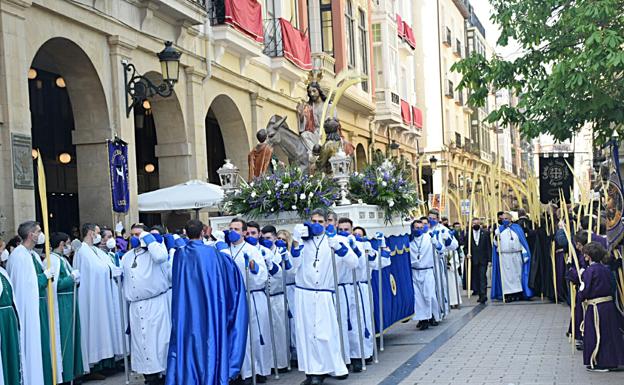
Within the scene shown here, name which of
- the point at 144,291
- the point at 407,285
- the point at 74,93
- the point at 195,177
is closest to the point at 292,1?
the point at 195,177

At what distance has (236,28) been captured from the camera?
70.6 feet

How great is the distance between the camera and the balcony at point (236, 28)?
830 inches

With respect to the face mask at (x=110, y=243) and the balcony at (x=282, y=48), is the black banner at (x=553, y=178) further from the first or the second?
the face mask at (x=110, y=243)

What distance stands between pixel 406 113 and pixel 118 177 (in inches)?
1062

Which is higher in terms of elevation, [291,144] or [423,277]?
[291,144]

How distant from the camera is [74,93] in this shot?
1628 centimetres

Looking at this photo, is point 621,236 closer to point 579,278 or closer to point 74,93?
point 579,278

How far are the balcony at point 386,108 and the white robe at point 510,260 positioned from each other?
57.9 ft

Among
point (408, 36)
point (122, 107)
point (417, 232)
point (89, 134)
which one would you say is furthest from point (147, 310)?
point (408, 36)

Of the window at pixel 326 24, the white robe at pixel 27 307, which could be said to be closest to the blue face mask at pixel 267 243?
the white robe at pixel 27 307

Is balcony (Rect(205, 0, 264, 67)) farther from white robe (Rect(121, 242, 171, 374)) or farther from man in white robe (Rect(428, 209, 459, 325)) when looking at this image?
white robe (Rect(121, 242, 171, 374))

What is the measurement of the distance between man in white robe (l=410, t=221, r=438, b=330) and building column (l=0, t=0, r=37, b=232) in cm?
619

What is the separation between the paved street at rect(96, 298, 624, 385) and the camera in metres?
10.5

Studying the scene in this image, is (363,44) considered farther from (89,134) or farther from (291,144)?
(89,134)
